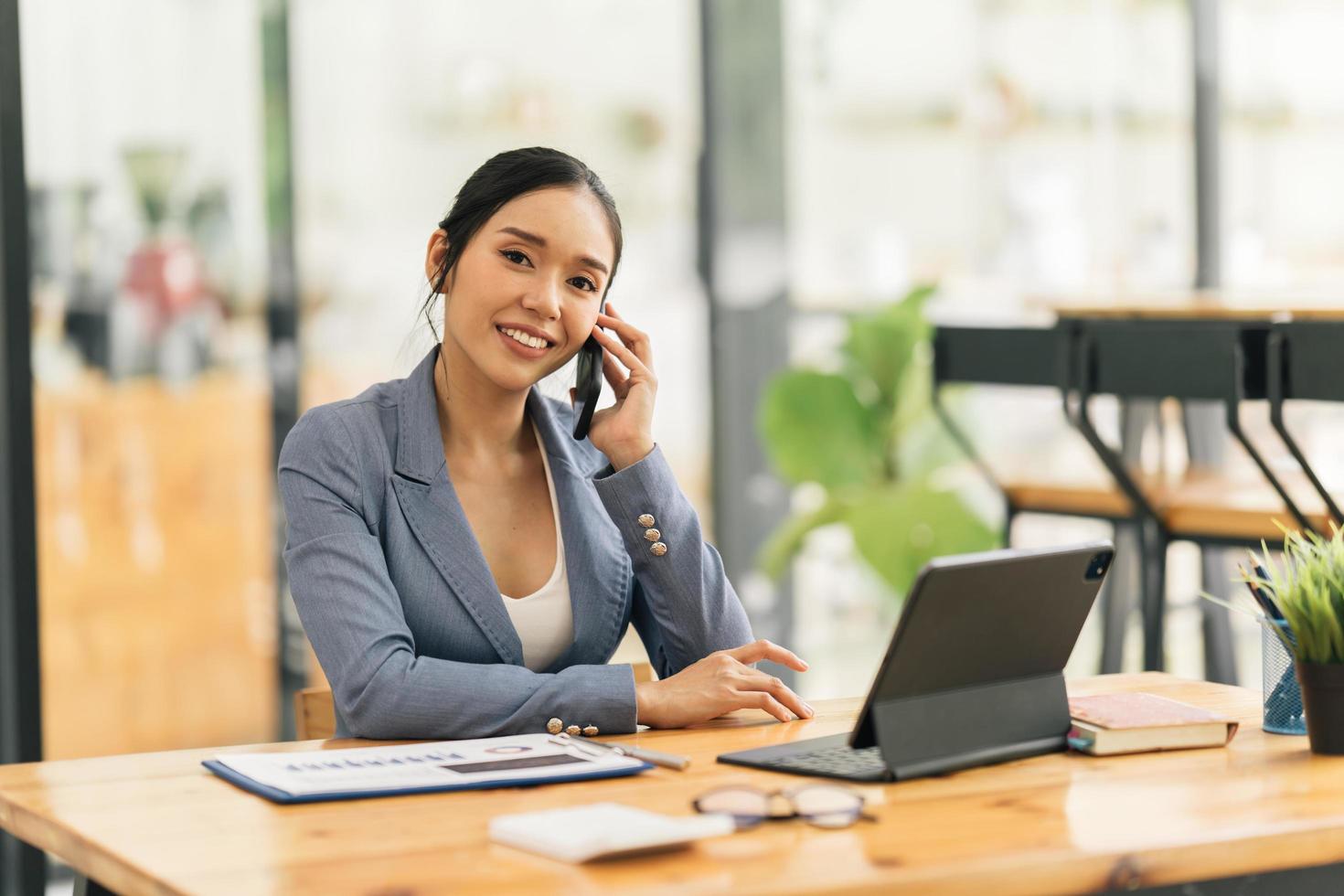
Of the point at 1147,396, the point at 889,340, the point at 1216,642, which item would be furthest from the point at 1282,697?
the point at 889,340

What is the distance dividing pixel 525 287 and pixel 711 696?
564 mm

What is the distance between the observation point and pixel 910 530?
4.21 m

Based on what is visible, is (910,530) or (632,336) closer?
(632,336)

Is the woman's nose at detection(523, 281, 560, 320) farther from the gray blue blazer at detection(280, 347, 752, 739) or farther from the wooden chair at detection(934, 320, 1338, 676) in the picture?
the wooden chair at detection(934, 320, 1338, 676)

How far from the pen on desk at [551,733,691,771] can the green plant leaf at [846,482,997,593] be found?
238 centimetres

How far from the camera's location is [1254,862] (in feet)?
4.87

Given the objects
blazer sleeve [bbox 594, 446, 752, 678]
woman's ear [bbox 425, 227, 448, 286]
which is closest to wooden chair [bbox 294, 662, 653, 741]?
blazer sleeve [bbox 594, 446, 752, 678]

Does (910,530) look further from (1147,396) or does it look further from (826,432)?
(1147,396)

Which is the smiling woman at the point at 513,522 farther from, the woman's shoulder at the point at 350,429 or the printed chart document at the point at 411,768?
the printed chart document at the point at 411,768

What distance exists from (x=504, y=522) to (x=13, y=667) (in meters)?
1.72

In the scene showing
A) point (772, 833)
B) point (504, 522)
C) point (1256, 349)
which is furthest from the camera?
point (1256, 349)

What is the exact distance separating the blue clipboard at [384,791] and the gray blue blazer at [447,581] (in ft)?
0.82

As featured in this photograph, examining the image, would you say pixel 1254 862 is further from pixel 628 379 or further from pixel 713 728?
pixel 628 379

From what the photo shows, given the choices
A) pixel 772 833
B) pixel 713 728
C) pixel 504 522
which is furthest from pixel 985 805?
pixel 504 522
